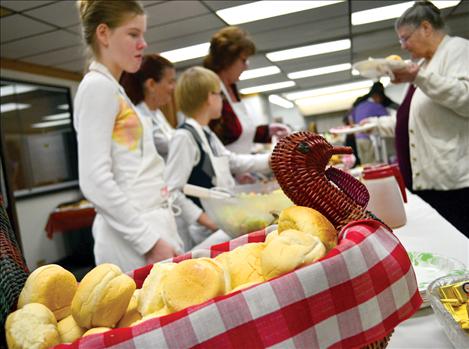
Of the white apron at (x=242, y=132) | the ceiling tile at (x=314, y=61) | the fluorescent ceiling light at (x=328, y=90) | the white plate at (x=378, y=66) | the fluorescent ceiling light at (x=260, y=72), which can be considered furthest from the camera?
the fluorescent ceiling light at (x=328, y=90)

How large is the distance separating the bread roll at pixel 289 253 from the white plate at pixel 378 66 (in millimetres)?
1191

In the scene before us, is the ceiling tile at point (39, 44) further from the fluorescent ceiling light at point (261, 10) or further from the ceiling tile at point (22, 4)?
the fluorescent ceiling light at point (261, 10)

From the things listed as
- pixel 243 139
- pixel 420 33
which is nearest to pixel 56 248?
pixel 243 139

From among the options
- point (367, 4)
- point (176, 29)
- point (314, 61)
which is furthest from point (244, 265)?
point (314, 61)

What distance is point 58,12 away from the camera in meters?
3.59

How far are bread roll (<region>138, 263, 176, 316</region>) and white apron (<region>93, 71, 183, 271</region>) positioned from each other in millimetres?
715

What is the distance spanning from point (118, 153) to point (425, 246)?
2.63 ft

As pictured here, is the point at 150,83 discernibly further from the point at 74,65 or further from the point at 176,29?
the point at 74,65

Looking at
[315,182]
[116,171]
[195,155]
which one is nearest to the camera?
[315,182]

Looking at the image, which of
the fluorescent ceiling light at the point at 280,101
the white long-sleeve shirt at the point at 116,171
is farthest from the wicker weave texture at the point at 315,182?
the fluorescent ceiling light at the point at 280,101

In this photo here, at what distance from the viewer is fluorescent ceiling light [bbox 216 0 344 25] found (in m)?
4.16

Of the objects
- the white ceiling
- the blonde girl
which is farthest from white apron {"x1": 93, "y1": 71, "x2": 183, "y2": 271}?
the white ceiling

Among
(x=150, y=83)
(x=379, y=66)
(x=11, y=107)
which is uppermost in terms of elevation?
(x=11, y=107)

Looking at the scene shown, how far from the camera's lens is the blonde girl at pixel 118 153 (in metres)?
1.08
